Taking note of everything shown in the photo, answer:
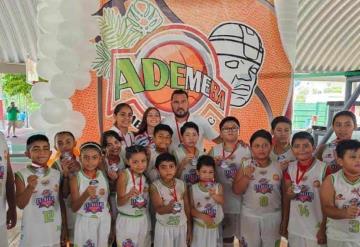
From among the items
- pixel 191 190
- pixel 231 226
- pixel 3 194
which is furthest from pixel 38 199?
pixel 231 226

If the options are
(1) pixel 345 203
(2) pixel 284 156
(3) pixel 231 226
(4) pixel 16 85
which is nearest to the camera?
(1) pixel 345 203

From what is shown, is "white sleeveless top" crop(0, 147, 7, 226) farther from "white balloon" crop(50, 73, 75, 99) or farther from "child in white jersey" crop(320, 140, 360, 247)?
"child in white jersey" crop(320, 140, 360, 247)

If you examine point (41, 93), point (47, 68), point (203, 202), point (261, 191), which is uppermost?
point (47, 68)

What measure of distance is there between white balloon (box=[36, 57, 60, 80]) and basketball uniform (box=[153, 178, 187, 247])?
183 centimetres

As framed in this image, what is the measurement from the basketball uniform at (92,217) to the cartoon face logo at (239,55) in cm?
253

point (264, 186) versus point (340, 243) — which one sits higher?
point (264, 186)

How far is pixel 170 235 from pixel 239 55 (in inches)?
104

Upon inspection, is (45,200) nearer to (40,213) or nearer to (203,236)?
(40,213)

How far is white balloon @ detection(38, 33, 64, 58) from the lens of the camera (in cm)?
398

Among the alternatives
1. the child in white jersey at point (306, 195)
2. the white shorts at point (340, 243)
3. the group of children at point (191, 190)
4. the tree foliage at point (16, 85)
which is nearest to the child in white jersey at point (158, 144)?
the group of children at point (191, 190)

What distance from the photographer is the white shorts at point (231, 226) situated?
11.2 ft

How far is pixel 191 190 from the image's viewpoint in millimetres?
3094

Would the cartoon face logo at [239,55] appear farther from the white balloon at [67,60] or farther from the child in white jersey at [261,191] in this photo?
the child in white jersey at [261,191]

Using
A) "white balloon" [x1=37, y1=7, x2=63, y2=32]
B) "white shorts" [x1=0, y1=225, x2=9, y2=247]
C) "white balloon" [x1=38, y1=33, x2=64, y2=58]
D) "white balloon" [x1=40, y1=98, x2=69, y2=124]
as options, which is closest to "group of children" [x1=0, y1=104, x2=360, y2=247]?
"white shorts" [x1=0, y1=225, x2=9, y2=247]
